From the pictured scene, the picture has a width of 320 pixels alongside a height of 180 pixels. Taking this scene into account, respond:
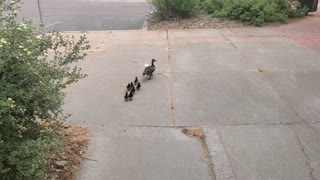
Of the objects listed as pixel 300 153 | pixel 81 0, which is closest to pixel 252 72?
pixel 300 153

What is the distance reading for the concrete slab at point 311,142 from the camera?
4199mm

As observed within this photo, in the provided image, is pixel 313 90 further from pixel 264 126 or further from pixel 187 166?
pixel 187 166

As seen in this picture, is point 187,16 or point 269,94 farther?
point 187,16

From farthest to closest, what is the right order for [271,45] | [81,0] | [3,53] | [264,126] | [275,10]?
[81,0], [275,10], [271,45], [264,126], [3,53]

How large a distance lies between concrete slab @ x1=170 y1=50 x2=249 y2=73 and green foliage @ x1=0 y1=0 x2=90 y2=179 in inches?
160

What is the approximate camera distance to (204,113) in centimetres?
552

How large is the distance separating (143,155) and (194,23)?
336 inches

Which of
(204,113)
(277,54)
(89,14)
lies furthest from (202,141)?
(89,14)

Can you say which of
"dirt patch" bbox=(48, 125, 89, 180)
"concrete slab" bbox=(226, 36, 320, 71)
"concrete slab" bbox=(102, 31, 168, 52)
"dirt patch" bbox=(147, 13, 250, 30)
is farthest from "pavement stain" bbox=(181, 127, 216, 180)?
"dirt patch" bbox=(147, 13, 250, 30)

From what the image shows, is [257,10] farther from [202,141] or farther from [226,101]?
[202,141]

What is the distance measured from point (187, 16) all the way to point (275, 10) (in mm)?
2568

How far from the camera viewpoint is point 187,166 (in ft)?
13.8

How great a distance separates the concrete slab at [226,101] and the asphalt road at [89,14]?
6.15 meters

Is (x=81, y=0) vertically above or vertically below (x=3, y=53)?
below
